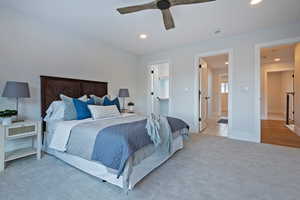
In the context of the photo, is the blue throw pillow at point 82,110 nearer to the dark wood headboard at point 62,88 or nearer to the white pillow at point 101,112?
the white pillow at point 101,112

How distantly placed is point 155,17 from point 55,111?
261cm

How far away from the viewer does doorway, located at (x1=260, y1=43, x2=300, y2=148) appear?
12.4 feet

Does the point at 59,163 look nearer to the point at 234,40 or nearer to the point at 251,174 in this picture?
the point at 251,174

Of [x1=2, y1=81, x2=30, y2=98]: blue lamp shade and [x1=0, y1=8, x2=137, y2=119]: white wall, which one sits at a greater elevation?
[x1=0, y1=8, x2=137, y2=119]: white wall

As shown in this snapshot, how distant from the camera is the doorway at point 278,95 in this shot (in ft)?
12.4

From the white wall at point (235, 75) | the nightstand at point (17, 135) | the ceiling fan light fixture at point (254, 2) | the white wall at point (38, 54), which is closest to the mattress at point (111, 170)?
the nightstand at point (17, 135)

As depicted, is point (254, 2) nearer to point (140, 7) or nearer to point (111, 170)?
point (140, 7)

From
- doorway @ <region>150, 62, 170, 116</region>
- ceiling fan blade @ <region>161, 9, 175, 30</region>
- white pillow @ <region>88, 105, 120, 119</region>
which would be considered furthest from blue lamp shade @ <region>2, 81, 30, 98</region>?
doorway @ <region>150, 62, 170, 116</region>

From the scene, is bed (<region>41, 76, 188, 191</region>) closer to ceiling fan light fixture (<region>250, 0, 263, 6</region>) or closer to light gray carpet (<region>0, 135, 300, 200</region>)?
light gray carpet (<region>0, 135, 300, 200</region>)

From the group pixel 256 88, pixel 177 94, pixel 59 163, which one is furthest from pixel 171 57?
pixel 59 163

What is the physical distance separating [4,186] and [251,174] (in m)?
3.07

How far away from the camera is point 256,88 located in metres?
3.38

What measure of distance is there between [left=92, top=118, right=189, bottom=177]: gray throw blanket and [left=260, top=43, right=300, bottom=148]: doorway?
131 inches

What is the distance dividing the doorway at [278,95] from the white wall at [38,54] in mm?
4378
